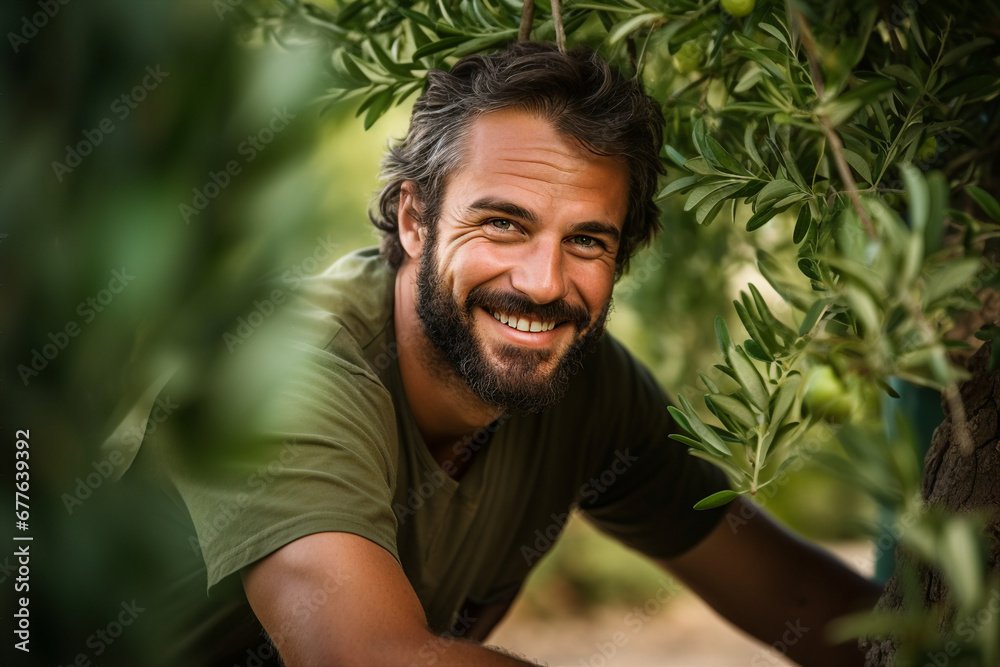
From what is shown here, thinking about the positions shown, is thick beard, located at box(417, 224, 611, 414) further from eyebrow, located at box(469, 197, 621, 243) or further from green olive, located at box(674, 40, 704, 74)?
green olive, located at box(674, 40, 704, 74)

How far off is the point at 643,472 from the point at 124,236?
1.52m

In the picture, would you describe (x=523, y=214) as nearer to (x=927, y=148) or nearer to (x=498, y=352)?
(x=498, y=352)

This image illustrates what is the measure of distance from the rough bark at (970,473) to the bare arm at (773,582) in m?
0.51

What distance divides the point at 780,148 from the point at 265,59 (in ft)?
3.00

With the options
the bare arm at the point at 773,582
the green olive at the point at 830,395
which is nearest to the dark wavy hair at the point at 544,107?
the bare arm at the point at 773,582

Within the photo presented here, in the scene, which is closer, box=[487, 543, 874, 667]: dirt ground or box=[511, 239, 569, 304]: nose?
box=[511, 239, 569, 304]: nose

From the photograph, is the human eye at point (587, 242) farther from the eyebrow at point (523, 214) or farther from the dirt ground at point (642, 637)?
the dirt ground at point (642, 637)

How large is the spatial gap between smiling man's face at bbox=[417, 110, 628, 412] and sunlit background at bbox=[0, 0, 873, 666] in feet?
3.39

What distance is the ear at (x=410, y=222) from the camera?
163 cm

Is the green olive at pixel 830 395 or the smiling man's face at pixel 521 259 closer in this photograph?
the green olive at pixel 830 395

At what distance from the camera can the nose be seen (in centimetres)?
141

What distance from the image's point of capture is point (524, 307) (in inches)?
57.0

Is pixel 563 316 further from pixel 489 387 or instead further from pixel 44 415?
pixel 44 415

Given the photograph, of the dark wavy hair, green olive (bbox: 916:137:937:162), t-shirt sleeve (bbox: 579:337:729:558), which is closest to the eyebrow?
the dark wavy hair
